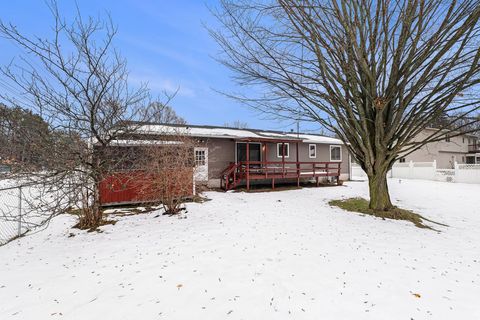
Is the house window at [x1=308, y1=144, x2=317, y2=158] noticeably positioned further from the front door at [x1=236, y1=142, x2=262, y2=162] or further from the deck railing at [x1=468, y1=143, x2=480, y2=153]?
the deck railing at [x1=468, y1=143, x2=480, y2=153]

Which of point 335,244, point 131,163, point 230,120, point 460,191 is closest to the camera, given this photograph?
point 335,244

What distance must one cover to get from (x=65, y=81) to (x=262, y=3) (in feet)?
17.4

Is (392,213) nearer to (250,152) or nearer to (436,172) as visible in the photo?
(250,152)

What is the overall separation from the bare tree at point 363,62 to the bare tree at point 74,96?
11.0 feet

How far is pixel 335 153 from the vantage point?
1769cm

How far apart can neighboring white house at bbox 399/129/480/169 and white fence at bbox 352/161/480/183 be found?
3009 millimetres

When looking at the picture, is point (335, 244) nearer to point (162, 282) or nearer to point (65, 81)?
point (162, 282)

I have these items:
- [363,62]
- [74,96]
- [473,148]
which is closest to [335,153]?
[363,62]

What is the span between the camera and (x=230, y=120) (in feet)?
142

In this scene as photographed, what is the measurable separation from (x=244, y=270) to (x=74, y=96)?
5464 millimetres

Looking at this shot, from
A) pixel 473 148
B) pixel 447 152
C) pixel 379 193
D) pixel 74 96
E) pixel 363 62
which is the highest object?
pixel 363 62

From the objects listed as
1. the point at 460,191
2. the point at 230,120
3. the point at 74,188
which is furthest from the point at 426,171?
the point at 230,120

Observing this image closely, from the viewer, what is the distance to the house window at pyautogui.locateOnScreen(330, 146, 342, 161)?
17484mm

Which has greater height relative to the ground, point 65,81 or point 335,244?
point 65,81
